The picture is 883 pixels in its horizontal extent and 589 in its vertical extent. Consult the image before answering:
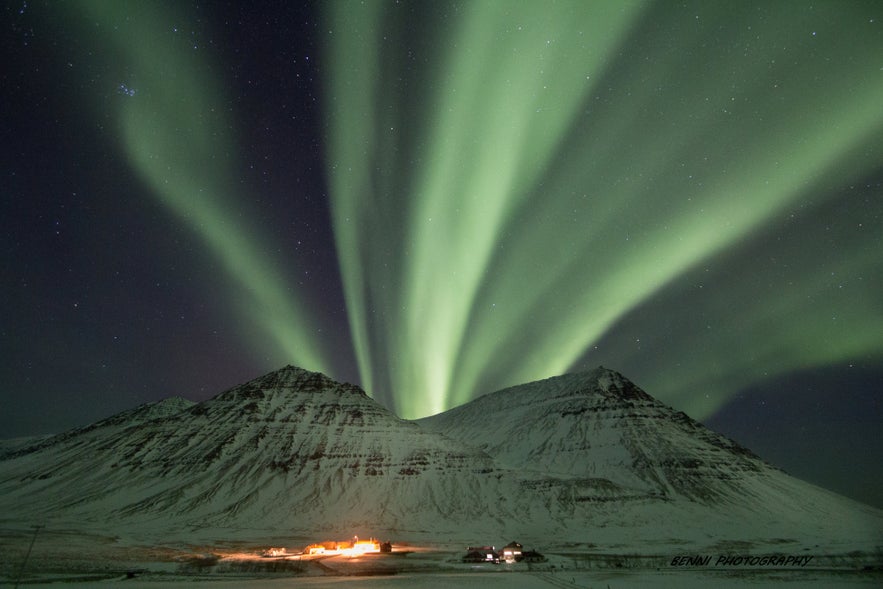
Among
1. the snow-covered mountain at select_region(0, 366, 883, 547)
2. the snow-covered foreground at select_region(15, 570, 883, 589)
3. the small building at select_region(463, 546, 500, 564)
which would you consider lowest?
the snow-covered foreground at select_region(15, 570, 883, 589)

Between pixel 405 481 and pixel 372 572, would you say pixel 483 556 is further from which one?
pixel 405 481

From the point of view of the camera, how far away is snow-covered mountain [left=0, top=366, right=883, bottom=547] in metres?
128

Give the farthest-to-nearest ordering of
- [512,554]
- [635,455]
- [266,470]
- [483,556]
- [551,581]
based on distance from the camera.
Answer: [635,455], [266,470], [512,554], [483,556], [551,581]

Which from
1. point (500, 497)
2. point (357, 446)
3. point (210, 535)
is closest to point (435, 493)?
point (500, 497)

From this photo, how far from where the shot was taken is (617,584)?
4584cm

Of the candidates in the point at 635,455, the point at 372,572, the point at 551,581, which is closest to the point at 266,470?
the point at 635,455

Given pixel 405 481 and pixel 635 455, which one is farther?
pixel 635 455

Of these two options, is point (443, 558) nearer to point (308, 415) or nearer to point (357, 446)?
point (357, 446)

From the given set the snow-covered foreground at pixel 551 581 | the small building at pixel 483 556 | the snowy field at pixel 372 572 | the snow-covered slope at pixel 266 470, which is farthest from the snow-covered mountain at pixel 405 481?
the snow-covered foreground at pixel 551 581

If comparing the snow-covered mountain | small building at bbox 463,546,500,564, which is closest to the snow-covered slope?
the snow-covered mountain

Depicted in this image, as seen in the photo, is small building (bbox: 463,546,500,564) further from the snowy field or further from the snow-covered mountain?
the snow-covered mountain

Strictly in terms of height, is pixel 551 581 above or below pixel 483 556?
below

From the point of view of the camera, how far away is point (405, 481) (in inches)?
5881

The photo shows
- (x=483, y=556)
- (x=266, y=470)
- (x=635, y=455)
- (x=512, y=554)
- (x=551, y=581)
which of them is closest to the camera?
(x=551, y=581)
